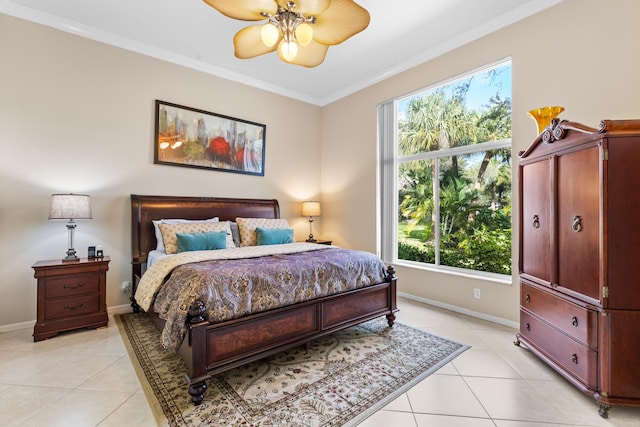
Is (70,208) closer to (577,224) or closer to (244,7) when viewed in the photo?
(244,7)

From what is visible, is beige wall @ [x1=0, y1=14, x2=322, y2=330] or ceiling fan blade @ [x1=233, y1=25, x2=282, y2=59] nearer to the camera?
ceiling fan blade @ [x1=233, y1=25, x2=282, y2=59]

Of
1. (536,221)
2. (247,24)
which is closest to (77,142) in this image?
(247,24)

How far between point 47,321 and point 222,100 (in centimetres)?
332

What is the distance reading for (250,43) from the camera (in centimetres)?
250

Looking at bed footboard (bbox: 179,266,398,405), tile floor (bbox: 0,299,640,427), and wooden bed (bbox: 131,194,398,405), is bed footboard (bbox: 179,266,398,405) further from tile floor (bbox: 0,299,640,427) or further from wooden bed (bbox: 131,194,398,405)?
tile floor (bbox: 0,299,640,427)

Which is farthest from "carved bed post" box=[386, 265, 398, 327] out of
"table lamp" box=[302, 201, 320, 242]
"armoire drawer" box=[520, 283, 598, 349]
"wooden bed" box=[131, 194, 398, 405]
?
"table lamp" box=[302, 201, 320, 242]

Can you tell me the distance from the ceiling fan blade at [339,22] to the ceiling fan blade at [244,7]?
354 millimetres

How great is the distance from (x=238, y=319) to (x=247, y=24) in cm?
319

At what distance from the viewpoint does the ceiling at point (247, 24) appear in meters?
2.99

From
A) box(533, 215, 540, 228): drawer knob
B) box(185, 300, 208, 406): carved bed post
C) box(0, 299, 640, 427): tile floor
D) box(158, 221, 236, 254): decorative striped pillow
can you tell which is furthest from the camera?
box(158, 221, 236, 254): decorative striped pillow

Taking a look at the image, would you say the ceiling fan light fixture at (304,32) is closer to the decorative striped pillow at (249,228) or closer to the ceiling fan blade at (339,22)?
the ceiling fan blade at (339,22)

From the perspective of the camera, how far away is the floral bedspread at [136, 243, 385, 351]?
77.4 inches

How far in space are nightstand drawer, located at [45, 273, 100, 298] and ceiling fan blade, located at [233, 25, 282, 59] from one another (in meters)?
2.65

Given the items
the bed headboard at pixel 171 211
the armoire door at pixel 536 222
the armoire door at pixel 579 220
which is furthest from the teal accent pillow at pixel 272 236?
the armoire door at pixel 579 220
